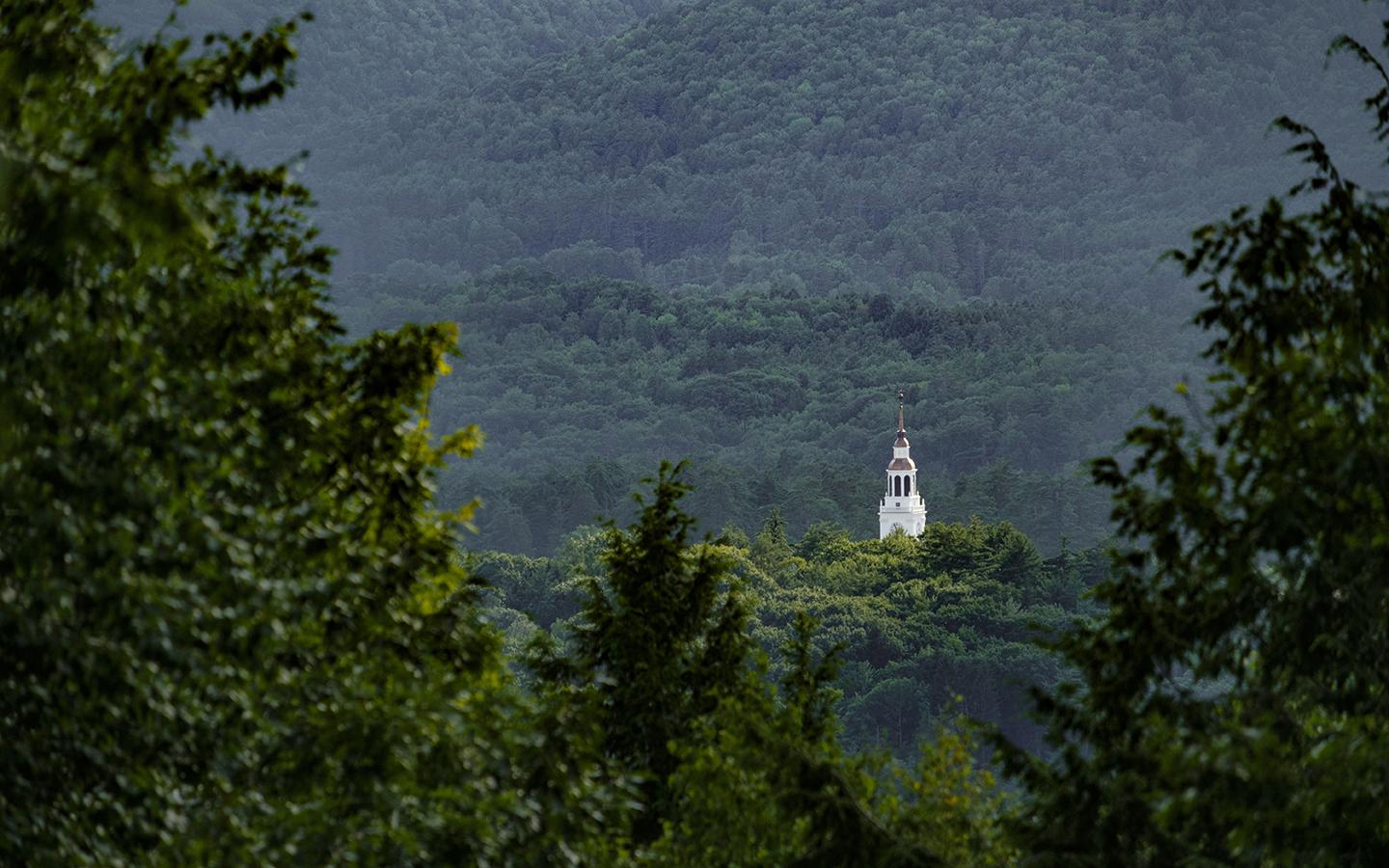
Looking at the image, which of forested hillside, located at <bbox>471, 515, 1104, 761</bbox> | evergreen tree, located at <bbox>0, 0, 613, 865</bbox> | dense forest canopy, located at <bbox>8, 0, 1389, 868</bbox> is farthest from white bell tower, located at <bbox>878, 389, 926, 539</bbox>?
evergreen tree, located at <bbox>0, 0, 613, 865</bbox>

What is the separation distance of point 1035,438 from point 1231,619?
182 metres

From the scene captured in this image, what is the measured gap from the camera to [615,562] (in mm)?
20859

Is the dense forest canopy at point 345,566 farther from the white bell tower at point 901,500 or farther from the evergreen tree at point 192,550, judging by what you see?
the white bell tower at point 901,500

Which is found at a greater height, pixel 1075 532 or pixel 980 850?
pixel 1075 532

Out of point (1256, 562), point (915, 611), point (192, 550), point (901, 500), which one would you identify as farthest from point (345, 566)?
point (901, 500)

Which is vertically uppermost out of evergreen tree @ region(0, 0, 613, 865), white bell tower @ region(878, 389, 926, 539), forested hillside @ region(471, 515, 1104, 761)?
white bell tower @ region(878, 389, 926, 539)

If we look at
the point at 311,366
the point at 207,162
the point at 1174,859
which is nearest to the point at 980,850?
the point at 1174,859

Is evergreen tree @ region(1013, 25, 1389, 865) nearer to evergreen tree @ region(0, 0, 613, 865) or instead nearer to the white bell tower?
evergreen tree @ region(0, 0, 613, 865)

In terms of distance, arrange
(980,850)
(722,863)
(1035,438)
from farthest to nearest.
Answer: (1035,438), (722,863), (980,850)

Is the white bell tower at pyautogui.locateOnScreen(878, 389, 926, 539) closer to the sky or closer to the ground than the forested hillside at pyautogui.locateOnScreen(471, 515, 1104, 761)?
closer to the sky

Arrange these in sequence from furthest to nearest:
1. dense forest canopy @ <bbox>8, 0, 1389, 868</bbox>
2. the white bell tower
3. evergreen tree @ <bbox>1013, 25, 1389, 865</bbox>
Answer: the white bell tower → evergreen tree @ <bbox>1013, 25, 1389, 865</bbox> → dense forest canopy @ <bbox>8, 0, 1389, 868</bbox>

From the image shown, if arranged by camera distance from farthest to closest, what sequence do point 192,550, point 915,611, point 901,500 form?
point 901,500 → point 915,611 → point 192,550

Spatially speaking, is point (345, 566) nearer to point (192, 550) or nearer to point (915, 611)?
point (192, 550)

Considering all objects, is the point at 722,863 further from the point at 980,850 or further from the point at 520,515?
the point at 520,515
